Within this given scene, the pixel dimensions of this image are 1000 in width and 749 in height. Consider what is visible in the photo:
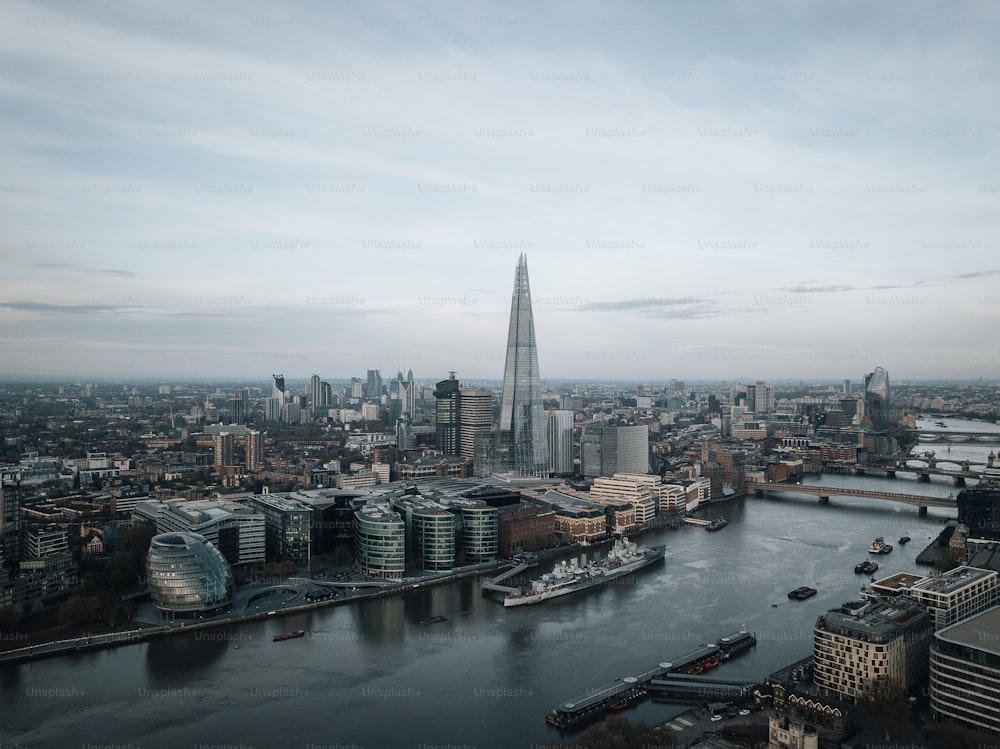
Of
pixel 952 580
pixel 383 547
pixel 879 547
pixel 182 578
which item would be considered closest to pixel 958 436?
pixel 879 547

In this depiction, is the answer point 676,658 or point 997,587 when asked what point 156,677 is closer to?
point 676,658

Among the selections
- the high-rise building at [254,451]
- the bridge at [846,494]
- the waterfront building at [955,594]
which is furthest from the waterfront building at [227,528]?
the bridge at [846,494]

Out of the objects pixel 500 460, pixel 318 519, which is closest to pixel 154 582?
pixel 318 519

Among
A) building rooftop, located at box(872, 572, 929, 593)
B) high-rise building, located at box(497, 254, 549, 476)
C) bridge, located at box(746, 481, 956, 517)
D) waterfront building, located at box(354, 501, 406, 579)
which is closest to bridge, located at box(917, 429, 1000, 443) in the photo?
bridge, located at box(746, 481, 956, 517)

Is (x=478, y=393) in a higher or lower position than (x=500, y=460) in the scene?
higher

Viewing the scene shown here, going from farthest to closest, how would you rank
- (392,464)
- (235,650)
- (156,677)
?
(392,464)
(235,650)
(156,677)

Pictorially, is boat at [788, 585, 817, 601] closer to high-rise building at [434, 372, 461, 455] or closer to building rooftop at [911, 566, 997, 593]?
building rooftop at [911, 566, 997, 593]

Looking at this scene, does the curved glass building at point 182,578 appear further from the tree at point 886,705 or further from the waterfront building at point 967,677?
the waterfront building at point 967,677
